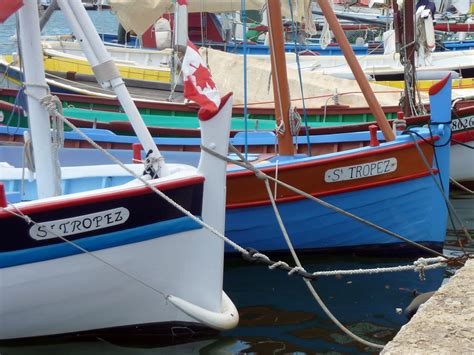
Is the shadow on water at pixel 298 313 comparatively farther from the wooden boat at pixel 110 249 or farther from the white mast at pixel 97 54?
the white mast at pixel 97 54

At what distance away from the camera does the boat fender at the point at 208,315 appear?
6598 millimetres

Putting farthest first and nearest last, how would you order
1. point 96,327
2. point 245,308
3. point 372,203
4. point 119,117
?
point 119,117 < point 372,203 < point 245,308 < point 96,327

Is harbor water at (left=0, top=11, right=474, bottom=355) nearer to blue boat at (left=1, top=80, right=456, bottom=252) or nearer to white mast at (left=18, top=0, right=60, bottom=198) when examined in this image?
blue boat at (left=1, top=80, right=456, bottom=252)

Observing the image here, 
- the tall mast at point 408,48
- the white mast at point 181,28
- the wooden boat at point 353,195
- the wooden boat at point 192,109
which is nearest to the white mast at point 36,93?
the white mast at point 181,28

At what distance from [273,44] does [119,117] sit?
454 cm

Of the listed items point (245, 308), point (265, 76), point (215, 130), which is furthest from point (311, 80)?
point (215, 130)

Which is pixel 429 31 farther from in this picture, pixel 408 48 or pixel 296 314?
pixel 296 314

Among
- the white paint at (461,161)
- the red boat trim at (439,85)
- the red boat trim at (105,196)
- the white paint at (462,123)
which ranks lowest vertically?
the white paint at (461,161)

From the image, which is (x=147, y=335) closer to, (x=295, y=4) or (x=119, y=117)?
(x=119, y=117)

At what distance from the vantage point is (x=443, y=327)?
13.3ft

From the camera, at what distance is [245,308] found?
7.95 metres

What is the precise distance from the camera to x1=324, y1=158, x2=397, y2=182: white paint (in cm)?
877

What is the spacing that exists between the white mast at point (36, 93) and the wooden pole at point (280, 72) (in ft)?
10.2

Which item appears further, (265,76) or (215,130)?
(265,76)
